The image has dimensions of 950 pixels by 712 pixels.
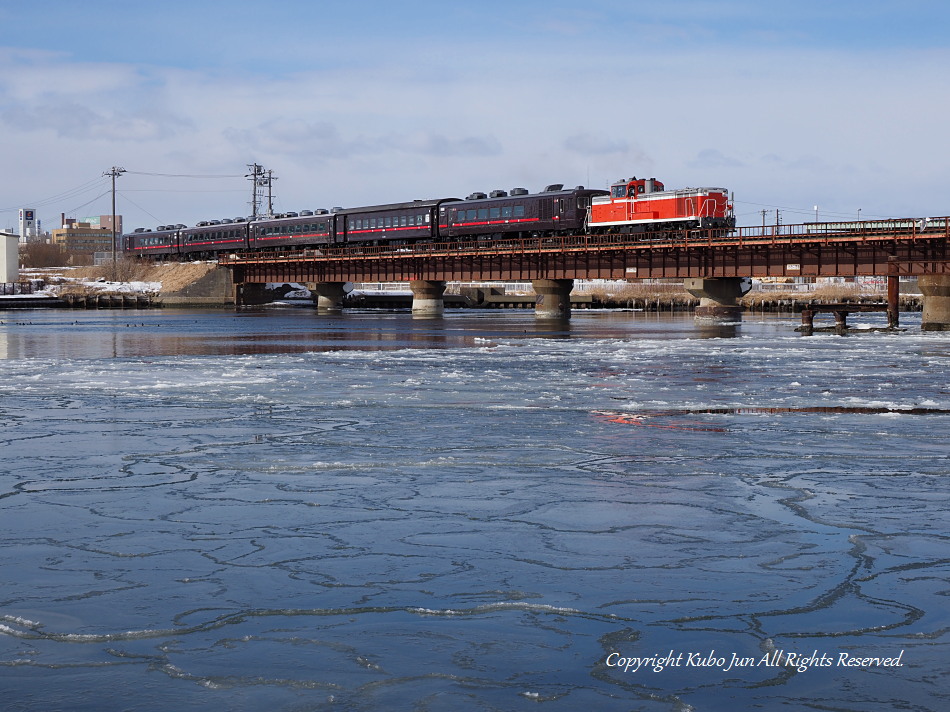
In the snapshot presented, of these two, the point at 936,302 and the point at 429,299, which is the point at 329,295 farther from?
the point at 936,302

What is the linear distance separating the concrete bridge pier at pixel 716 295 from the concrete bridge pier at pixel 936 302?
17060 millimetres

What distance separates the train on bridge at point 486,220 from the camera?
2820 inches

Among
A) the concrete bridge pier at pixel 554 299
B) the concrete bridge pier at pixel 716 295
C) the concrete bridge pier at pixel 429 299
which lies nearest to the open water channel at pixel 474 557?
the concrete bridge pier at pixel 716 295

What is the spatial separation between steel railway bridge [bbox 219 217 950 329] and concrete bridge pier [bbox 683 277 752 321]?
71 mm

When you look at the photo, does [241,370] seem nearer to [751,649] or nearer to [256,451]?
[256,451]

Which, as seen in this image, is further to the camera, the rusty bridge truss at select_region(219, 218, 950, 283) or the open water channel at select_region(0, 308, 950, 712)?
the rusty bridge truss at select_region(219, 218, 950, 283)

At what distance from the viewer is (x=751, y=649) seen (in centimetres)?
642

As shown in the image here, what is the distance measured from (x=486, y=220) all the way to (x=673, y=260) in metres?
18.1

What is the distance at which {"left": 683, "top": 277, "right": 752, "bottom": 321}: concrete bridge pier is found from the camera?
74875 millimetres

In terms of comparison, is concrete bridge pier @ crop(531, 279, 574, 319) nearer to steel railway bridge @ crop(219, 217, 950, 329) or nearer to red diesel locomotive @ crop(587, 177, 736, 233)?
steel railway bridge @ crop(219, 217, 950, 329)

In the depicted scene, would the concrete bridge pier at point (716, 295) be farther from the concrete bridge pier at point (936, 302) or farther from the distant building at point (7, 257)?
the distant building at point (7, 257)

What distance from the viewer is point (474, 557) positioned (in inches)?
336

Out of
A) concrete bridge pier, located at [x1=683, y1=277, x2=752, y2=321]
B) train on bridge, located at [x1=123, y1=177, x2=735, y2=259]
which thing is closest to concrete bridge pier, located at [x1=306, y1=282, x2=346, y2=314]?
train on bridge, located at [x1=123, y1=177, x2=735, y2=259]

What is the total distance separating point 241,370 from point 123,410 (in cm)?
950
